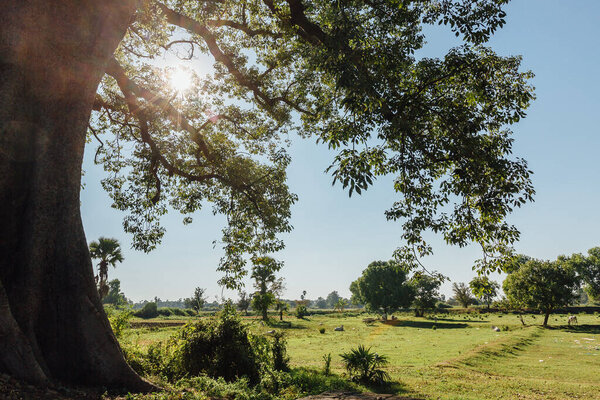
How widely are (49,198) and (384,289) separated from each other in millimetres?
59088

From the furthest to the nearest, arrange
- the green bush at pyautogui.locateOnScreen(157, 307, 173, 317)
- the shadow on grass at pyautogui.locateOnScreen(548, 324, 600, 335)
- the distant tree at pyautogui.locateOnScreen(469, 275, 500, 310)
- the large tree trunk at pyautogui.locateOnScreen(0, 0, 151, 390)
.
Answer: the green bush at pyautogui.locateOnScreen(157, 307, 173, 317), the shadow on grass at pyautogui.locateOnScreen(548, 324, 600, 335), the distant tree at pyautogui.locateOnScreen(469, 275, 500, 310), the large tree trunk at pyautogui.locateOnScreen(0, 0, 151, 390)

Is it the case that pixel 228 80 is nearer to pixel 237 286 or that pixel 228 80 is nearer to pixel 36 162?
pixel 237 286

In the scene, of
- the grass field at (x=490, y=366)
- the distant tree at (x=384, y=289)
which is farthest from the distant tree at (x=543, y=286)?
the distant tree at (x=384, y=289)

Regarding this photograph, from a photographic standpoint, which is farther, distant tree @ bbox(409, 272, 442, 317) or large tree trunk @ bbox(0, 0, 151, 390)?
distant tree @ bbox(409, 272, 442, 317)

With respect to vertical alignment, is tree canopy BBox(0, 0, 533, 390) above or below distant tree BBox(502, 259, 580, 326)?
above

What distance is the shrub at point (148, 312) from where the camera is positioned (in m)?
71.1

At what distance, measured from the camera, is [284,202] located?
14.2 metres

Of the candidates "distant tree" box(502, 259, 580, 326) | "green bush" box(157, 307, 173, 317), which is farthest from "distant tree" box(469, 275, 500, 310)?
"green bush" box(157, 307, 173, 317)

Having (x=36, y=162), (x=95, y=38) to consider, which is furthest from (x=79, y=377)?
(x=95, y=38)

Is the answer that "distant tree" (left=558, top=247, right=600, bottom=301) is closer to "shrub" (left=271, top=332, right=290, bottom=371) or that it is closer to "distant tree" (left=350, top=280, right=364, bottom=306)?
"distant tree" (left=350, top=280, right=364, bottom=306)

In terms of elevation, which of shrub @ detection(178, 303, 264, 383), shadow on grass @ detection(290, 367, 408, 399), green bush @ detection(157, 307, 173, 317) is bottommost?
green bush @ detection(157, 307, 173, 317)

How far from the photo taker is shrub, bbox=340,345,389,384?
1268 cm

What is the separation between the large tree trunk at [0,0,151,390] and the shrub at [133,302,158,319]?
247ft

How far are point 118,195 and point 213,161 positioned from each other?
520 centimetres
